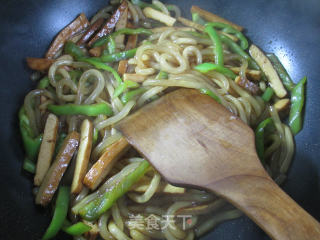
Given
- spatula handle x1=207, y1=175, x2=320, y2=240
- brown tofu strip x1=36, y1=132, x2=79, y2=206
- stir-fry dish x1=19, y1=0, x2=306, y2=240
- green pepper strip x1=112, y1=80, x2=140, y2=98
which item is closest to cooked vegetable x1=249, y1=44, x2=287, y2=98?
stir-fry dish x1=19, y1=0, x2=306, y2=240

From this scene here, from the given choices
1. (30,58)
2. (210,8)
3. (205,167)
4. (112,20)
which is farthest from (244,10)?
(30,58)

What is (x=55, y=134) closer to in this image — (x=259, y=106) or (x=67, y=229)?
(x=67, y=229)

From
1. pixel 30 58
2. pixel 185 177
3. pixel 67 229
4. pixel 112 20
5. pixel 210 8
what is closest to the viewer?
pixel 185 177

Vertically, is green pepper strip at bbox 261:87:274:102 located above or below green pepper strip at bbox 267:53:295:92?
below

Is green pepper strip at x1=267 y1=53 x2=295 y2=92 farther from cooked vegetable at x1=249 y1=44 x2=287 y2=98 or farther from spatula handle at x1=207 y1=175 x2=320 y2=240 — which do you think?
spatula handle at x1=207 y1=175 x2=320 y2=240

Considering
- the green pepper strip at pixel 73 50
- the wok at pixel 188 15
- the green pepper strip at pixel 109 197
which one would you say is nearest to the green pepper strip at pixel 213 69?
the wok at pixel 188 15

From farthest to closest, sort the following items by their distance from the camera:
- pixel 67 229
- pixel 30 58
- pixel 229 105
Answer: pixel 30 58 < pixel 229 105 < pixel 67 229
